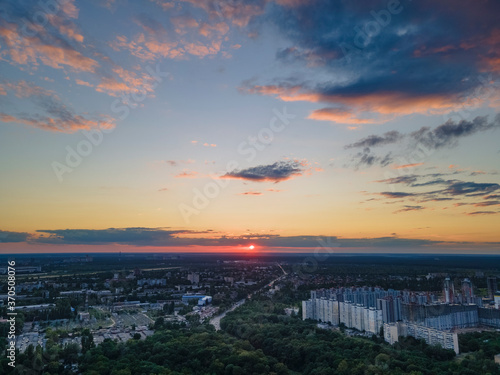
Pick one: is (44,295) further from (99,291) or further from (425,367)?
(425,367)

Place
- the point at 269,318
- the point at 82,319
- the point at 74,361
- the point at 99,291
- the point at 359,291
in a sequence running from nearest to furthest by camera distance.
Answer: the point at 74,361 → the point at 269,318 → the point at 82,319 → the point at 359,291 → the point at 99,291

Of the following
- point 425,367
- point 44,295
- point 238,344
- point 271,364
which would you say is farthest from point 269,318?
point 44,295

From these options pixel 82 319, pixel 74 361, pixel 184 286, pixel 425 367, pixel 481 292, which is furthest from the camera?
pixel 184 286

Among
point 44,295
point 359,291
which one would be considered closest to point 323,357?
point 359,291

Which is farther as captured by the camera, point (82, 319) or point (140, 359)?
point (82, 319)

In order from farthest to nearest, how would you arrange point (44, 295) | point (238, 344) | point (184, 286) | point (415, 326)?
point (184, 286) < point (44, 295) < point (415, 326) < point (238, 344)

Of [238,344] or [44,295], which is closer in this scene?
[238,344]

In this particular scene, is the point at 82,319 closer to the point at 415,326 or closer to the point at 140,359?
the point at 140,359

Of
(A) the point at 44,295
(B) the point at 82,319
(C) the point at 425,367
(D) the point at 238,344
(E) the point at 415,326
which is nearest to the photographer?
(C) the point at 425,367
